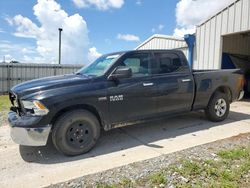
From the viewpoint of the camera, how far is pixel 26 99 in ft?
13.6

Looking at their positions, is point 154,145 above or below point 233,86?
below

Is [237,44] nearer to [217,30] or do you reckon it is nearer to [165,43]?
[217,30]

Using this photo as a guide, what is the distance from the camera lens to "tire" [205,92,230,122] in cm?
637

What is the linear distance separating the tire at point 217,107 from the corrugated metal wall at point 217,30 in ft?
13.4

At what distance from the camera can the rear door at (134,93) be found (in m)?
4.76

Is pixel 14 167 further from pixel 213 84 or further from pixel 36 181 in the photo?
pixel 213 84

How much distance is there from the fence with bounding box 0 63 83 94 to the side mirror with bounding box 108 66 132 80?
577 inches

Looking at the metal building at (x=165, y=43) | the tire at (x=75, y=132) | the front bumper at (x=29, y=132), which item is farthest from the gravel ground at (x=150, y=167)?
the metal building at (x=165, y=43)

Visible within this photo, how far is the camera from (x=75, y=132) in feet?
14.4

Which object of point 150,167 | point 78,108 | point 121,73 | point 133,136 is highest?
point 121,73

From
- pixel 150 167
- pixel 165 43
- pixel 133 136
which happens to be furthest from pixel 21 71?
pixel 150 167

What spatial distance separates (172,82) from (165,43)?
31.6 feet

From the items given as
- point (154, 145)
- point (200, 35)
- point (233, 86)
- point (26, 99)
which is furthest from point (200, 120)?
point (200, 35)

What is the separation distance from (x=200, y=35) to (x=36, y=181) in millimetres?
10202
